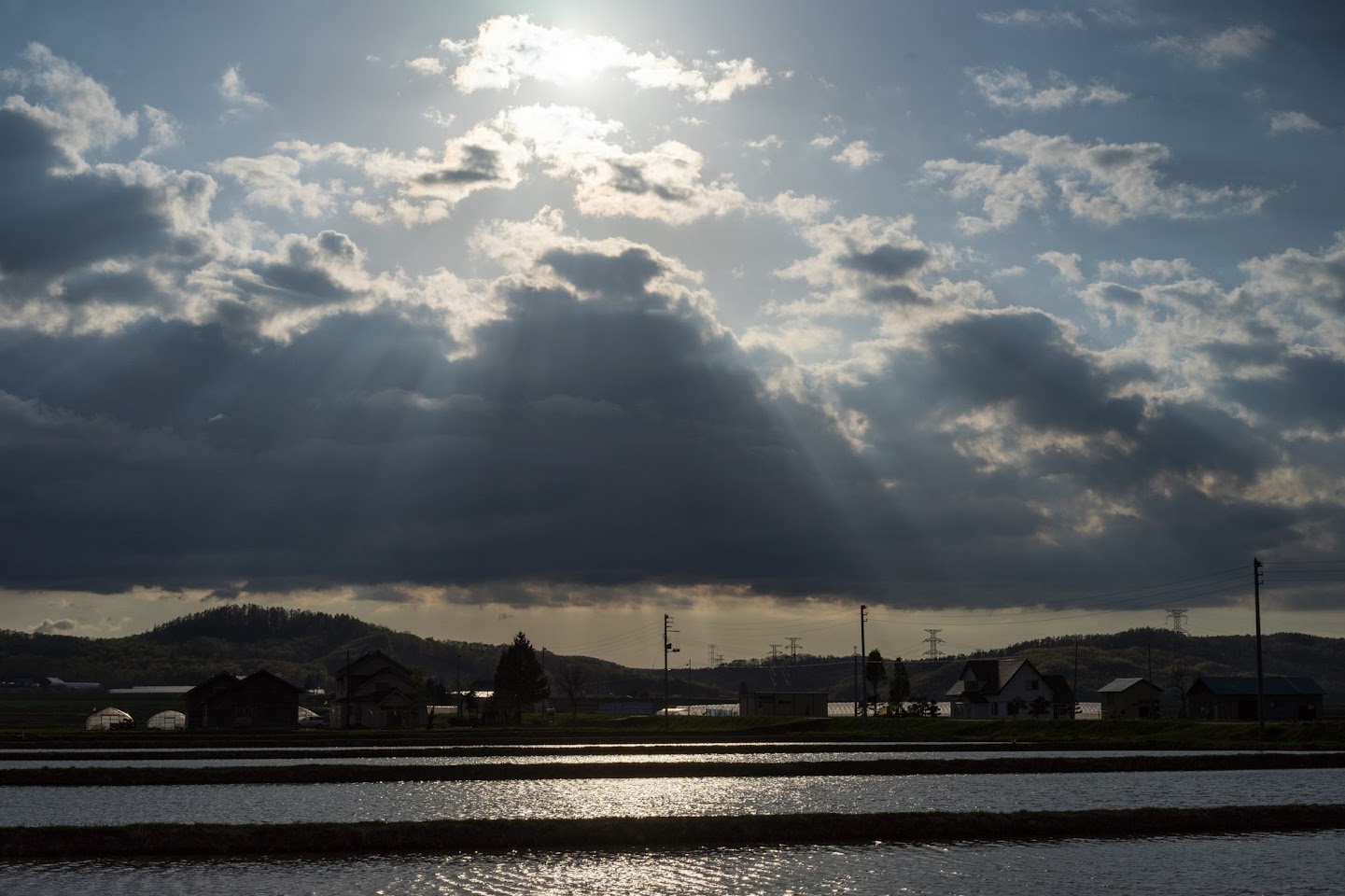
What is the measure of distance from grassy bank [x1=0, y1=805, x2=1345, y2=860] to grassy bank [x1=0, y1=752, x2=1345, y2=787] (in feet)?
71.9

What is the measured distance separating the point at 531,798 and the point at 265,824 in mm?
14375

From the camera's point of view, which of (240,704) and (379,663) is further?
(379,663)

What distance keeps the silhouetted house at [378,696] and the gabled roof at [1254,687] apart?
84.4 m

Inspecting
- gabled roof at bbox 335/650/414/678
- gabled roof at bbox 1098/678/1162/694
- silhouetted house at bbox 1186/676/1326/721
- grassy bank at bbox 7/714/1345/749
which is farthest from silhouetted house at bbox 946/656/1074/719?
gabled roof at bbox 335/650/414/678

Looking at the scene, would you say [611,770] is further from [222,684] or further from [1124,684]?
[1124,684]

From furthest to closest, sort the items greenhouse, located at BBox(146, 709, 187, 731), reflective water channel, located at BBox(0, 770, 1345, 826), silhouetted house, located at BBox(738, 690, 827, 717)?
silhouetted house, located at BBox(738, 690, 827, 717) → greenhouse, located at BBox(146, 709, 187, 731) → reflective water channel, located at BBox(0, 770, 1345, 826)

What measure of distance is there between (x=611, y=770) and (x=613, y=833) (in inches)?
1012

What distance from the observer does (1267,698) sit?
129750 millimetres

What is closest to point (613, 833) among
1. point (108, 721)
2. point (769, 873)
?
point (769, 873)

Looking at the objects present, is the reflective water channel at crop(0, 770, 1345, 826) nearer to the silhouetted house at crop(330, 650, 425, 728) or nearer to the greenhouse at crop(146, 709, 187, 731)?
the silhouetted house at crop(330, 650, 425, 728)

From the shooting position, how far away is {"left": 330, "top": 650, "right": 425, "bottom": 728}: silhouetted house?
5290 inches

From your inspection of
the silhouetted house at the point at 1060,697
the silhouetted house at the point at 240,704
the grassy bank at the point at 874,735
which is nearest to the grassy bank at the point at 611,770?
the grassy bank at the point at 874,735

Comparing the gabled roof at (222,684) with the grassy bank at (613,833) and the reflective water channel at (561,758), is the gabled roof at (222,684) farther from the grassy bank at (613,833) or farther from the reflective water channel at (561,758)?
the grassy bank at (613,833)

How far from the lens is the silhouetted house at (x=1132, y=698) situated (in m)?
144
